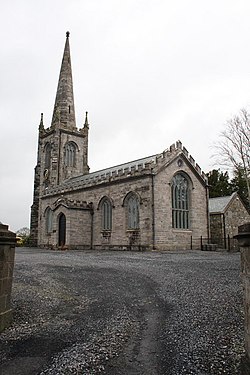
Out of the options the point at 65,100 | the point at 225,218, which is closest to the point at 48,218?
the point at 65,100

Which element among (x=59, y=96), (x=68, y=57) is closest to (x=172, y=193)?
(x=59, y=96)

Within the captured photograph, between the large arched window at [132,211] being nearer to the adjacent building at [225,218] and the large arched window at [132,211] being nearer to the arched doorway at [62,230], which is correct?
the arched doorway at [62,230]

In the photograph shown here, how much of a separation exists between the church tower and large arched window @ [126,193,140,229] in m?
16.7

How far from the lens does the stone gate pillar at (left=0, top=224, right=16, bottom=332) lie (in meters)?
5.58

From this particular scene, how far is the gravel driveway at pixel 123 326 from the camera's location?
13.6ft

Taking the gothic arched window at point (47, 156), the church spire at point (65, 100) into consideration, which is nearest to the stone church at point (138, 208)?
the gothic arched window at point (47, 156)

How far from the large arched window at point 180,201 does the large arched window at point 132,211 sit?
2898mm

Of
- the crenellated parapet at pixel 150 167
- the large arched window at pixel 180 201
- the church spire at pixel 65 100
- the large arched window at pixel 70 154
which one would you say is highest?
the church spire at pixel 65 100

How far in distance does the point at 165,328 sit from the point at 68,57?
47.1m

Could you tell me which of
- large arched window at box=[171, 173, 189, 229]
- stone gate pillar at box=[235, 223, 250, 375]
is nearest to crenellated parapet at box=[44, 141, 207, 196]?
large arched window at box=[171, 173, 189, 229]

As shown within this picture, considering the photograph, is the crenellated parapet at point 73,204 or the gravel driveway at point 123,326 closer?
the gravel driveway at point 123,326

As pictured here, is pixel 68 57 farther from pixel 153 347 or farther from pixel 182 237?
pixel 153 347

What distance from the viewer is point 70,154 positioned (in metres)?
42.1

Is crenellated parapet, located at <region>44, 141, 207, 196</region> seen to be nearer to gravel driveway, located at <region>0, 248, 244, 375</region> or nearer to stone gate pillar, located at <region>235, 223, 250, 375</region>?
gravel driveway, located at <region>0, 248, 244, 375</region>
